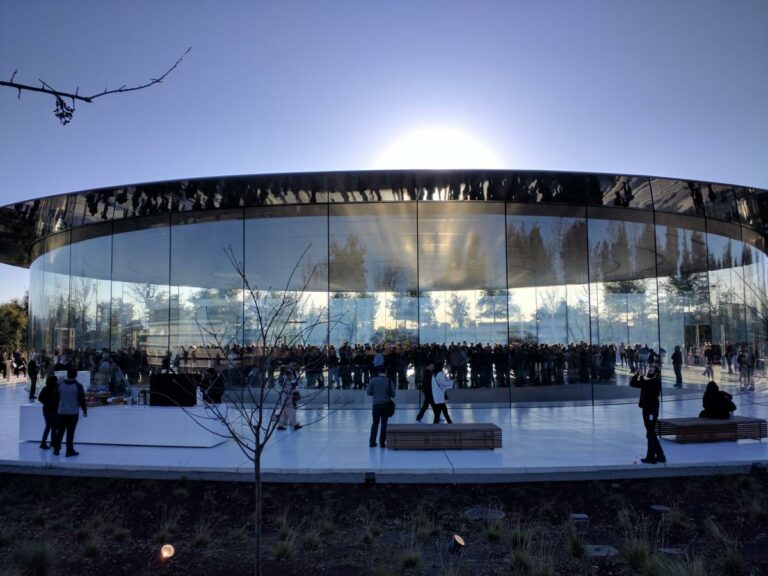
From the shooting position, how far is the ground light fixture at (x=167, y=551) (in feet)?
23.0

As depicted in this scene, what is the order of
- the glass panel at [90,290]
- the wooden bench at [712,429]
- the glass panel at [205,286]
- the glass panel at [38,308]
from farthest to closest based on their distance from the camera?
the glass panel at [38,308]
the glass panel at [90,290]
the glass panel at [205,286]
the wooden bench at [712,429]

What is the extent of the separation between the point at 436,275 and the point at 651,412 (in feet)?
31.7

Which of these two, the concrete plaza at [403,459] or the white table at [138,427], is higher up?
the white table at [138,427]

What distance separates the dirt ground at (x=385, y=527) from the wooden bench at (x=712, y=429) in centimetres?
189

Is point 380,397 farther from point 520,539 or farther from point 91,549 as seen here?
point 91,549

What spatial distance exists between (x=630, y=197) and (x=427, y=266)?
681 cm

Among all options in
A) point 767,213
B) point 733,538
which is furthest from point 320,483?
point 767,213

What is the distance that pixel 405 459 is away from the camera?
10.0 metres

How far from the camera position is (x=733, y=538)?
730cm

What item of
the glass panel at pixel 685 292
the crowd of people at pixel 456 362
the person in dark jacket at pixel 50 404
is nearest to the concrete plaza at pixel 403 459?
the person in dark jacket at pixel 50 404

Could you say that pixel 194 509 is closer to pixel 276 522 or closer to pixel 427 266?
pixel 276 522

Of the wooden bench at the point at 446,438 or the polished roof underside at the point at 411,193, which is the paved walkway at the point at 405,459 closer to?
the wooden bench at the point at 446,438

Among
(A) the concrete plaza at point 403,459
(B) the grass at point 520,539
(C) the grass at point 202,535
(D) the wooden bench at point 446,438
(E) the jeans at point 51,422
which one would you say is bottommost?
(C) the grass at point 202,535

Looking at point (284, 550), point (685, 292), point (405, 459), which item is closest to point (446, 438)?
point (405, 459)
